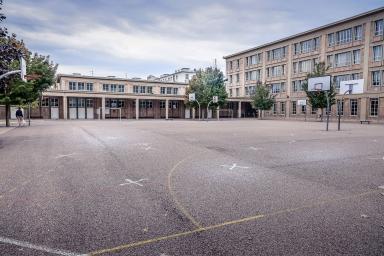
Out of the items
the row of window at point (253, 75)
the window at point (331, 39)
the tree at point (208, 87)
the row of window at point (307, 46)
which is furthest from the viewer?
the row of window at point (253, 75)

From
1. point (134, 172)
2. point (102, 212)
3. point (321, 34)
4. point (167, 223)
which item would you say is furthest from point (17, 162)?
point (321, 34)

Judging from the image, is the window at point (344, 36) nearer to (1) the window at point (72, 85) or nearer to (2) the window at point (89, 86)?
(2) the window at point (89, 86)

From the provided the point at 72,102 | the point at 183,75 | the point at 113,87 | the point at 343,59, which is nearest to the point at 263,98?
the point at 343,59

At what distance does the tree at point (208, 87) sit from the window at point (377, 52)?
2314 cm

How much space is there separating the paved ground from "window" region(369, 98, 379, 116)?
3616 cm

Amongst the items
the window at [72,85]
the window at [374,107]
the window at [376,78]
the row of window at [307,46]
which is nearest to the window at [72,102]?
the window at [72,85]

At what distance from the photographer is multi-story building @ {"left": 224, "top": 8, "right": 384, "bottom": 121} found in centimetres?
4022

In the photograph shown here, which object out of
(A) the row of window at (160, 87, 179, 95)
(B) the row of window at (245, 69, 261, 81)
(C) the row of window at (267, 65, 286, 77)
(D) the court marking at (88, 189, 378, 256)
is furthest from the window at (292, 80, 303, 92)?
(D) the court marking at (88, 189, 378, 256)

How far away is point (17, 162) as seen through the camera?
30.7 ft

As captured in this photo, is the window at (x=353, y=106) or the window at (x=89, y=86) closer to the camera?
the window at (x=353, y=106)

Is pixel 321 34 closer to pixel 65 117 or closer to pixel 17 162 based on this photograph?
pixel 65 117

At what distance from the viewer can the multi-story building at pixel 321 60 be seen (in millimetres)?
40219

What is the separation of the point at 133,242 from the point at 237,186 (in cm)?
336

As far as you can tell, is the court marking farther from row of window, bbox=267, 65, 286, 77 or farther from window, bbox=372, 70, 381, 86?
row of window, bbox=267, 65, 286, 77
